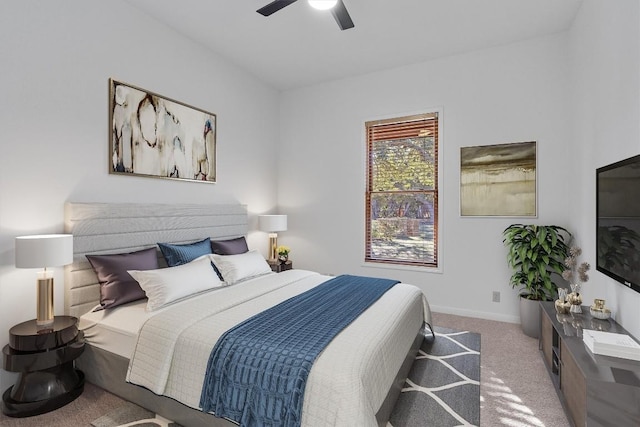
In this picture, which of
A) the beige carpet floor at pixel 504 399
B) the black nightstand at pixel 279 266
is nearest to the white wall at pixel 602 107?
the beige carpet floor at pixel 504 399

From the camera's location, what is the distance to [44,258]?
6.61 feet

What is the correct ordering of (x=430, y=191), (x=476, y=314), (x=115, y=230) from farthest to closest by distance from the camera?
(x=430, y=191) → (x=476, y=314) → (x=115, y=230)

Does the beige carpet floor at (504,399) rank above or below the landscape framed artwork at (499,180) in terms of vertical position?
below

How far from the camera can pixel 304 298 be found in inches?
99.1

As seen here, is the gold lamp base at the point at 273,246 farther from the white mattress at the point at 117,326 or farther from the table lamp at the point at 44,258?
the table lamp at the point at 44,258

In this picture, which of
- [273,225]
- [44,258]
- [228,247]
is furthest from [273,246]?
[44,258]

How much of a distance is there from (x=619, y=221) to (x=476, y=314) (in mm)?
2050

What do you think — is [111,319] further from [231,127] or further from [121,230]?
[231,127]

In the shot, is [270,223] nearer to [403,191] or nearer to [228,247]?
[228,247]

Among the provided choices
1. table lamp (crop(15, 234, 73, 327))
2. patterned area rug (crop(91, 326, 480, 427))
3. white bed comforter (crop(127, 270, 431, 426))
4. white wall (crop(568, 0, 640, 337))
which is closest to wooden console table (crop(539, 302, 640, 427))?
white wall (crop(568, 0, 640, 337))

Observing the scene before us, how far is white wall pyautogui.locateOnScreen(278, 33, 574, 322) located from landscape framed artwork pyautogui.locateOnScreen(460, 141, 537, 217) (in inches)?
3.1

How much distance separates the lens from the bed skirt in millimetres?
1791

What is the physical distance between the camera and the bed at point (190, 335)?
1499mm

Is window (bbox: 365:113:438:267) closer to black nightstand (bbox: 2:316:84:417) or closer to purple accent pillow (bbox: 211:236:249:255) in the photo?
purple accent pillow (bbox: 211:236:249:255)
